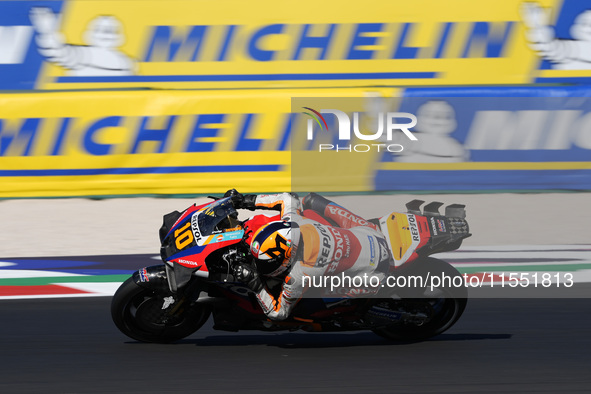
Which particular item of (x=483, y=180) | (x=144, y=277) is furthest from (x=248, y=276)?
(x=483, y=180)

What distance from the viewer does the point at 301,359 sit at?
4953mm

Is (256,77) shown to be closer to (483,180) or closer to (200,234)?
(483,180)

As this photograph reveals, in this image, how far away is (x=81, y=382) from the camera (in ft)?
15.0

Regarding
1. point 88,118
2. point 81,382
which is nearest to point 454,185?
point 88,118

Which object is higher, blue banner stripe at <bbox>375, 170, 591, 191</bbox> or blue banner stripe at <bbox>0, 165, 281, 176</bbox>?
blue banner stripe at <bbox>0, 165, 281, 176</bbox>

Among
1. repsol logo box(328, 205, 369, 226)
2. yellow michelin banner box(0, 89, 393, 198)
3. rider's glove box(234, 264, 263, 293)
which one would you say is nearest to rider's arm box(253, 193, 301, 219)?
repsol logo box(328, 205, 369, 226)

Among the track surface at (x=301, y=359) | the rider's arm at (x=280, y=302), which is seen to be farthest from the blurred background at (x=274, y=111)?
the rider's arm at (x=280, y=302)

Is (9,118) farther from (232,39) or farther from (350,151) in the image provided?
(350,151)

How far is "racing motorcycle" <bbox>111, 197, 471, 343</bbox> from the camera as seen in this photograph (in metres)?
4.73

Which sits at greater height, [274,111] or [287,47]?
[287,47]

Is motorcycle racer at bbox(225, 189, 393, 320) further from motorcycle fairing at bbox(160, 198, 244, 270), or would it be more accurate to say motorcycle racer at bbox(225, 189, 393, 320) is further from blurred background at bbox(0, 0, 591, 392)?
blurred background at bbox(0, 0, 591, 392)

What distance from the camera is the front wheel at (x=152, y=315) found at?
4.99m

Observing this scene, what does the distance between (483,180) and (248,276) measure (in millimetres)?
5750

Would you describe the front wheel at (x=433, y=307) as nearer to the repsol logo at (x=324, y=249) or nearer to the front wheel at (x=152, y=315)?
the repsol logo at (x=324, y=249)
